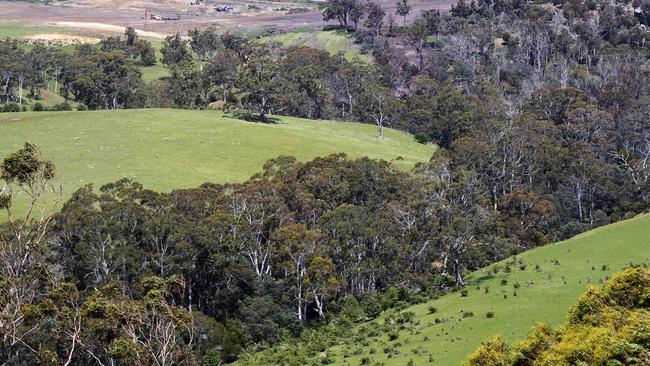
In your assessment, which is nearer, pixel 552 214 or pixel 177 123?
pixel 552 214

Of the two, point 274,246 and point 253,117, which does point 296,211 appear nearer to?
point 274,246

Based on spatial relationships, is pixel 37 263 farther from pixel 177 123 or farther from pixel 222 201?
pixel 177 123

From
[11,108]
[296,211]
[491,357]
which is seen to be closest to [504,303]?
[491,357]

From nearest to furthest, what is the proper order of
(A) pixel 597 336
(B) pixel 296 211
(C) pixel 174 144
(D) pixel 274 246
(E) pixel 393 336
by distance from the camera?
(A) pixel 597 336, (E) pixel 393 336, (D) pixel 274 246, (B) pixel 296 211, (C) pixel 174 144

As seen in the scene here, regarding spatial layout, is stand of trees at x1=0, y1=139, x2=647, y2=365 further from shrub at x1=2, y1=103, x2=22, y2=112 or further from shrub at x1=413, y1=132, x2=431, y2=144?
shrub at x1=2, y1=103, x2=22, y2=112

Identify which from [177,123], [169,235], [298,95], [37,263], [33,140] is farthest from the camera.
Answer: [298,95]

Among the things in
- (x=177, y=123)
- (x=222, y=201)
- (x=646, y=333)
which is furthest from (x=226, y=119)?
(x=646, y=333)
